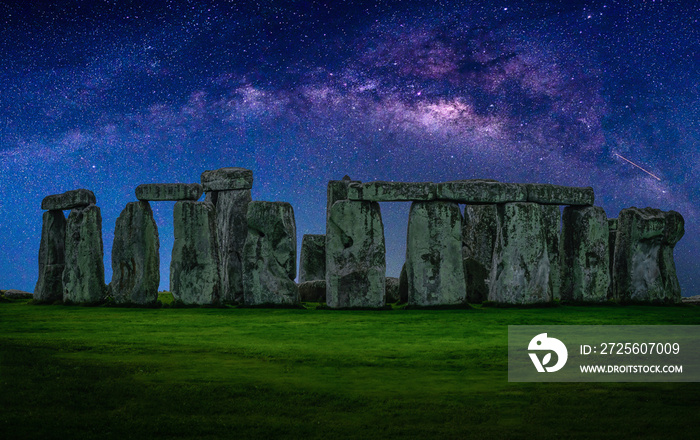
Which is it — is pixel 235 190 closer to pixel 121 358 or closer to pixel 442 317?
pixel 442 317

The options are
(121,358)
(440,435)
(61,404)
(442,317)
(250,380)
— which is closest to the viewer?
(440,435)

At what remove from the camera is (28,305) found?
16109mm

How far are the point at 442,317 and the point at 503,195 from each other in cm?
362

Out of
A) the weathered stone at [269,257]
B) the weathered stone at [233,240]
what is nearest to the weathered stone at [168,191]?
the weathered stone at [269,257]

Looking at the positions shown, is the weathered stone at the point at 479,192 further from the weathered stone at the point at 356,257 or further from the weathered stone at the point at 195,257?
the weathered stone at the point at 195,257

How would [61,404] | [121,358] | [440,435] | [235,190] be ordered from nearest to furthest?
[440,435] → [61,404] → [121,358] → [235,190]

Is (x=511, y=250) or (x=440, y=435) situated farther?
(x=511, y=250)

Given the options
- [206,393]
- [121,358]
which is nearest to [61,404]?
[206,393]

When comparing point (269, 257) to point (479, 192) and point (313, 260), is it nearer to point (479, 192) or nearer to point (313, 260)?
point (479, 192)

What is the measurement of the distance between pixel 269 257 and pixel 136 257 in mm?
3087

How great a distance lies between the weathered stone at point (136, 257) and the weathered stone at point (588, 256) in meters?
9.50

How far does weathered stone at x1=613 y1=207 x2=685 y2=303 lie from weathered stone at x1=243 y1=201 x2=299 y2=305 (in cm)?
776

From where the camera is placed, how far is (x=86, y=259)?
50.9 feet

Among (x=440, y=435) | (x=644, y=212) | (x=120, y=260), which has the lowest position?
(x=440, y=435)
